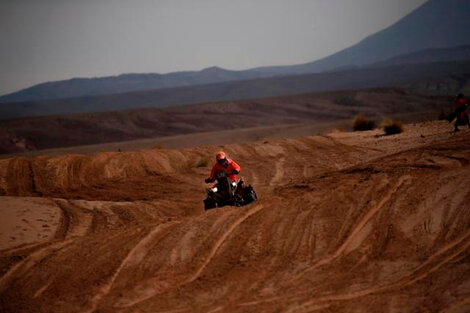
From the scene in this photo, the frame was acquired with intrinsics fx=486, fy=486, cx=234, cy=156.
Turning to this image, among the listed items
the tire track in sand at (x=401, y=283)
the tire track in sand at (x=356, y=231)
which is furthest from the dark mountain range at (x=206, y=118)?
the tire track in sand at (x=401, y=283)

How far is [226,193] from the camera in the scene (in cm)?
1048

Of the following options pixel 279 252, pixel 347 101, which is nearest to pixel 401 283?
pixel 279 252

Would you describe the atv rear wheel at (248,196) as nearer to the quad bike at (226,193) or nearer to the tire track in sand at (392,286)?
the quad bike at (226,193)

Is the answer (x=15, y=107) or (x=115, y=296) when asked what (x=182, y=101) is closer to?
(x=15, y=107)

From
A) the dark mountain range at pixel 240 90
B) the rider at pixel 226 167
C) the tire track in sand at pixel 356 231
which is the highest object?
the dark mountain range at pixel 240 90

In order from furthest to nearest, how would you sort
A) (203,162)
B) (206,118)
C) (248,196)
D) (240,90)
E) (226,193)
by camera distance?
(240,90), (206,118), (203,162), (248,196), (226,193)

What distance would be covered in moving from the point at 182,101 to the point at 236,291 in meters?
137

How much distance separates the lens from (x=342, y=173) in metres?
12.4

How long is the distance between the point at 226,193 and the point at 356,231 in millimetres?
3362

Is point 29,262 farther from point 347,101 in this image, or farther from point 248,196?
point 347,101

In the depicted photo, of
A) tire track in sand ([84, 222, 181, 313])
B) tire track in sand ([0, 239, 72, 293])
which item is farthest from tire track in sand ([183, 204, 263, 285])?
tire track in sand ([0, 239, 72, 293])

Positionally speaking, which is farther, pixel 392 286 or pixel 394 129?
pixel 394 129

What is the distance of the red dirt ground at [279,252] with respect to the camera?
20.5 feet

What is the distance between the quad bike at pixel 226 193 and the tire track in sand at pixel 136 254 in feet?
4.93
